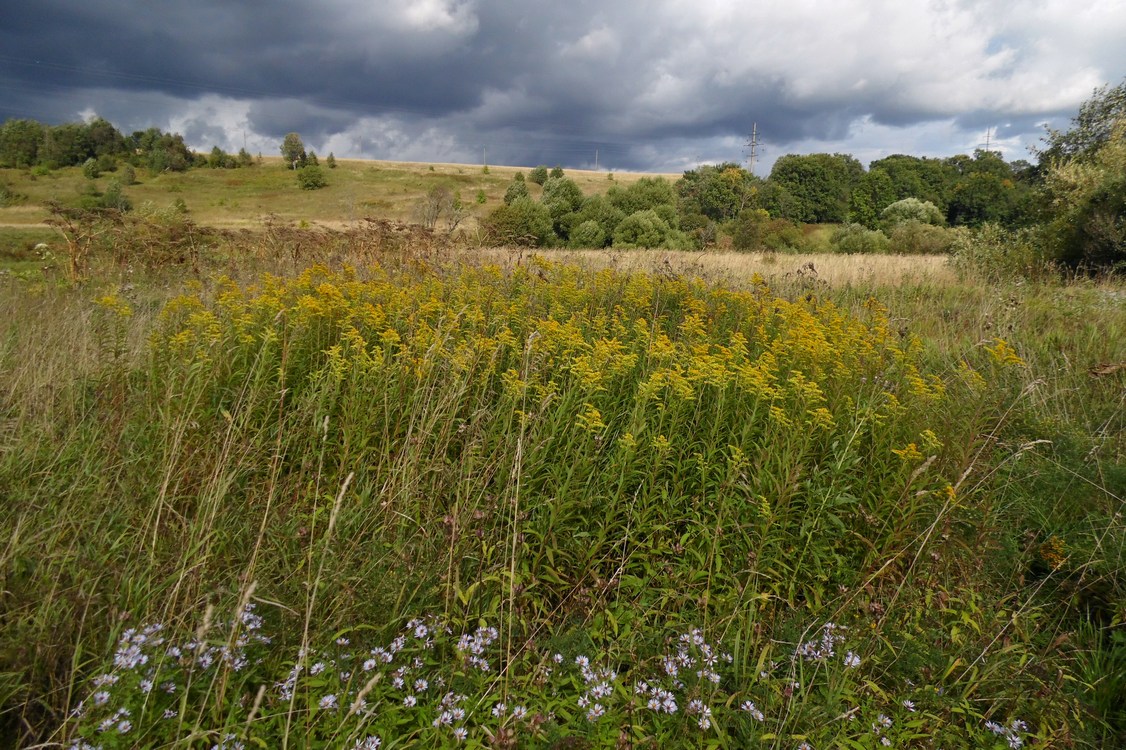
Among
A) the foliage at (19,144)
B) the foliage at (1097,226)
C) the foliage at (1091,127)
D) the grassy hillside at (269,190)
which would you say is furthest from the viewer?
the foliage at (19,144)

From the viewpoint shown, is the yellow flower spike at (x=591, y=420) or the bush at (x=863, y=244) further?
the bush at (x=863, y=244)

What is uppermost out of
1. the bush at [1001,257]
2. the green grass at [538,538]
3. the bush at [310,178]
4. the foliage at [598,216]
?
the bush at [310,178]

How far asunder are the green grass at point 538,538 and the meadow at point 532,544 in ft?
0.07

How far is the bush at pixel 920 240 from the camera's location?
24.1 meters

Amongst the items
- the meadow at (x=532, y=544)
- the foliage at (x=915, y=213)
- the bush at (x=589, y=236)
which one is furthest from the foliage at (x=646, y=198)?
the meadow at (x=532, y=544)

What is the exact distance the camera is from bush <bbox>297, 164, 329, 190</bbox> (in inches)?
2360

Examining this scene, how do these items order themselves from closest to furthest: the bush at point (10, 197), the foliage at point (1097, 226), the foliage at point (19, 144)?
the foliage at point (1097, 226) → the bush at point (10, 197) → the foliage at point (19, 144)

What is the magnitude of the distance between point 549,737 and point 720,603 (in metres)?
1.06

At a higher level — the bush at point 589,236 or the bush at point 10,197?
the bush at point 10,197

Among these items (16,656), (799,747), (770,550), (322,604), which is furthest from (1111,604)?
(16,656)

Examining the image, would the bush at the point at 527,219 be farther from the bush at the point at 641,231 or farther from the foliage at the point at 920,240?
the foliage at the point at 920,240

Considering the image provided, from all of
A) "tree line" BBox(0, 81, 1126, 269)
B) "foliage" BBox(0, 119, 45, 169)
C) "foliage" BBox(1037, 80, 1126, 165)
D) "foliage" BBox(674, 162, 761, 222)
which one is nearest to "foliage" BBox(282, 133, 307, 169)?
"tree line" BBox(0, 81, 1126, 269)

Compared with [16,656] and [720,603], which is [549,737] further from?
[16,656]

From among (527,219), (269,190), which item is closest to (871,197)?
(527,219)
